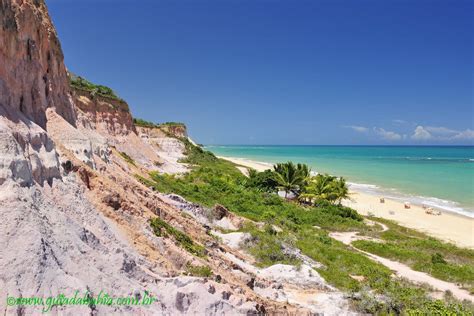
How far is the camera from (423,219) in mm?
34812

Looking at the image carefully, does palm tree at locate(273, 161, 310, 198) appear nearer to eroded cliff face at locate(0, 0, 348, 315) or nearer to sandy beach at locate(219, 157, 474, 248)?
sandy beach at locate(219, 157, 474, 248)

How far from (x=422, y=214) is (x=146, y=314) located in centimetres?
3671

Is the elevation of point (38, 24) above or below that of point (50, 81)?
above

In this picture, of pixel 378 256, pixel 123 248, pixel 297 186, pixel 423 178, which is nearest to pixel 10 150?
pixel 123 248

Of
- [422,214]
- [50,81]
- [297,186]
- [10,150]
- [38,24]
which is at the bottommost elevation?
[422,214]

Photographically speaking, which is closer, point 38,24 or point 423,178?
point 38,24

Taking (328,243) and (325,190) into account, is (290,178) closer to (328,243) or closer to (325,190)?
(325,190)

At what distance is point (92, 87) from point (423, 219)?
37313mm

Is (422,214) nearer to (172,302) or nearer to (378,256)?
(378,256)

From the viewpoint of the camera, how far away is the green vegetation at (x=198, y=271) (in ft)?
28.7

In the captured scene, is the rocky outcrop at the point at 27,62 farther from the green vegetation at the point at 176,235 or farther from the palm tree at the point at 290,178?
the palm tree at the point at 290,178

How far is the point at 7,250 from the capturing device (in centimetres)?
577

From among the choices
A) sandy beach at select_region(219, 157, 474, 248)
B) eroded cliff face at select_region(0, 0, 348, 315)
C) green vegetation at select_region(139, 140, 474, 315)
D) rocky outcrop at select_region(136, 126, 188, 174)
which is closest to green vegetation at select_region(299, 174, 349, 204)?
green vegetation at select_region(139, 140, 474, 315)

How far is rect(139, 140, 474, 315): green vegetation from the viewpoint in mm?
11883
